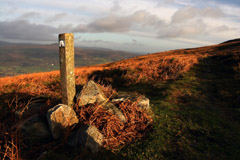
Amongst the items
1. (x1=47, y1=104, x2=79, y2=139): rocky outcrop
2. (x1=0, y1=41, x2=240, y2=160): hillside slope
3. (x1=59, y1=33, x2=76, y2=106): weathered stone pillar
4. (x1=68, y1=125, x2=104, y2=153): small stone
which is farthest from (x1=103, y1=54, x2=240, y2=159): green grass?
(x1=59, y1=33, x2=76, y2=106): weathered stone pillar

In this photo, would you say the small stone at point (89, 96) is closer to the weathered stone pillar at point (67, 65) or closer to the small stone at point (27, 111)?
the weathered stone pillar at point (67, 65)

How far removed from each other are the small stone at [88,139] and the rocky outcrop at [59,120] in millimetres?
441

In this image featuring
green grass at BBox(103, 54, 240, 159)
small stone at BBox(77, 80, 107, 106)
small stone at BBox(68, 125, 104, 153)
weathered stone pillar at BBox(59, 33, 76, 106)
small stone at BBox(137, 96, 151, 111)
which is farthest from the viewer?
small stone at BBox(137, 96, 151, 111)

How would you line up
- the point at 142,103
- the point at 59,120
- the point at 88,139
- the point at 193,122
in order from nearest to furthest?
the point at 88,139
the point at 59,120
the point at 193,122
the point at 142,103

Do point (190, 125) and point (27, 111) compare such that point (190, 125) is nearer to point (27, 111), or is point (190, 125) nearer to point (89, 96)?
point (89, 96)

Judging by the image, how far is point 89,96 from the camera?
18.9ft

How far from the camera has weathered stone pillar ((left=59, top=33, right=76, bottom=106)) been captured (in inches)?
192

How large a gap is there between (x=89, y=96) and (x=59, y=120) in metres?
1.53

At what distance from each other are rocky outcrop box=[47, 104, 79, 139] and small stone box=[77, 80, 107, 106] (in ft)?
2.53

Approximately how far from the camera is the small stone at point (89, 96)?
561 cm

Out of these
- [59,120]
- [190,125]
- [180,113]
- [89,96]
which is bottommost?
[190,125]

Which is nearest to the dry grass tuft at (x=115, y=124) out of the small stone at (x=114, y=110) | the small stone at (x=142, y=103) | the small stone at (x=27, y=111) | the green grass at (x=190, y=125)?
the small stone at (x=114, y=110)

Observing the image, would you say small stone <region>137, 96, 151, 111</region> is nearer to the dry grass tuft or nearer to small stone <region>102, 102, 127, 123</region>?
the dry grass tuft

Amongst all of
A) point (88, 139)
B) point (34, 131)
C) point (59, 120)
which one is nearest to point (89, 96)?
point (59, 120)
